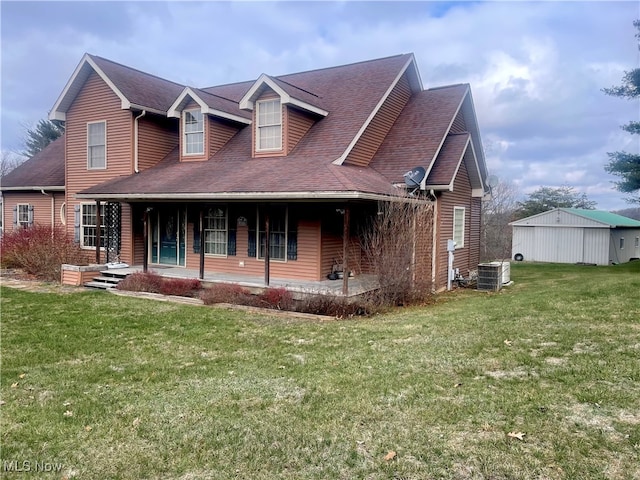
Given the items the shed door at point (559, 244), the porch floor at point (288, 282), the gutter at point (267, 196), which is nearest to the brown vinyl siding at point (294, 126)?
the gutter at point (267, 196)

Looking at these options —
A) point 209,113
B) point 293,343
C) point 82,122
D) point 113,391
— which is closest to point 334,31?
point 209,113

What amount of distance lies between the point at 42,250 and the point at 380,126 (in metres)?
11.7

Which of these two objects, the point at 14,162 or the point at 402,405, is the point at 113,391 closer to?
the point at 402,405

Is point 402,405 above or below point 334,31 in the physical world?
below

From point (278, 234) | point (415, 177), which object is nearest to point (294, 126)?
point (278, 234)

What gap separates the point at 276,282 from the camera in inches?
477

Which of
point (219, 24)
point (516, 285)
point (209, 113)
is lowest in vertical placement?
point (516, 285)

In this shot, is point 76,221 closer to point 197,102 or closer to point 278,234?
point 197,102

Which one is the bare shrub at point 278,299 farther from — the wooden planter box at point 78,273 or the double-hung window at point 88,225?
the double-hung window at point 88,225

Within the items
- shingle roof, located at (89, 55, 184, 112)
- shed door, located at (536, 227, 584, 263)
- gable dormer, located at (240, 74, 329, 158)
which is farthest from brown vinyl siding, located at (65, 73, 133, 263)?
shed door, located at (536, 227, 584, 263)

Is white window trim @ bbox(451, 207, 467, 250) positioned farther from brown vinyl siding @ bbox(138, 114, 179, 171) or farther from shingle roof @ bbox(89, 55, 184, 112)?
shingle roof @ bbox(89, 55, 184, 112)

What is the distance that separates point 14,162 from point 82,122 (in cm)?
4409

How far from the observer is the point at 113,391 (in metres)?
5.07

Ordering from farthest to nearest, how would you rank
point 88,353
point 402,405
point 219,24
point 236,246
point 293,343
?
point 219,24 → point 236,246 → point 293,343 → point 88,353 → point 402,405
